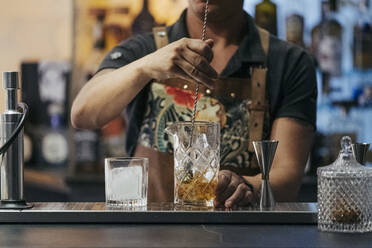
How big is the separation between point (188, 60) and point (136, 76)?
0.27 m

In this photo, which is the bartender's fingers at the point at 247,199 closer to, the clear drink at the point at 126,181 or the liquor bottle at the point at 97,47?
the clear drink at the point at 126,181

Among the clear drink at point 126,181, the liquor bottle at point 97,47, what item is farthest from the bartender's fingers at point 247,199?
the liquor bottle at point 97,47

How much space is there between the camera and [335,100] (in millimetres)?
3266

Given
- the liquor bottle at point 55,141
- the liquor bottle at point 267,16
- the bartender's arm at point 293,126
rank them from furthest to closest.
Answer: the liquor bottle at point 55,141 < the liquor bottle at point 267,16 < the bartender's arm at point 293,126

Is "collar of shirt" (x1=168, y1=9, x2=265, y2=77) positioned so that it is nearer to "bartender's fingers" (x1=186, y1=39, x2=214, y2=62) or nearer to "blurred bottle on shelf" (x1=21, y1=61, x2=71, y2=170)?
"bartender's fingers" (x1=186, y1=39, x2=214, y2=62)

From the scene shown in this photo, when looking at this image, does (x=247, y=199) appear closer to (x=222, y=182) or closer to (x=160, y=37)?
(x=222, y=182)

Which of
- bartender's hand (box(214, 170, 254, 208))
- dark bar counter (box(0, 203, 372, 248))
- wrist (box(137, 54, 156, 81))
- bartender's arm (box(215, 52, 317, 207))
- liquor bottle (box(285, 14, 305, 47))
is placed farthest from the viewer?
liquor bottle (box(285, 14, 305, 47))

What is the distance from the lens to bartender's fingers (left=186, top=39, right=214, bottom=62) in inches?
58.4

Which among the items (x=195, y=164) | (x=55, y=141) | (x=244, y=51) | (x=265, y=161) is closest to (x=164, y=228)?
(x=195, y=164)

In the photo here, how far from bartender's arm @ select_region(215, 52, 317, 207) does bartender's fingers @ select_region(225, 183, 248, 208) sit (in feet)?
1.07

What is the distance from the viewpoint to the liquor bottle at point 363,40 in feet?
10.7

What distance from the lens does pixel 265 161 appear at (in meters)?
1.44

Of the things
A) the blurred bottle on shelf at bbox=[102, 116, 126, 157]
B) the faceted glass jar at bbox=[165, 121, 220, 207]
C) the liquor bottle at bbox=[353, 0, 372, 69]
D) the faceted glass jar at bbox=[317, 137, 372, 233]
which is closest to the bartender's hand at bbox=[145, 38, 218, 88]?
the faceted glass jar at bbox=[165, 121, 220, 207]

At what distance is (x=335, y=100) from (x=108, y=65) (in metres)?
1.59
